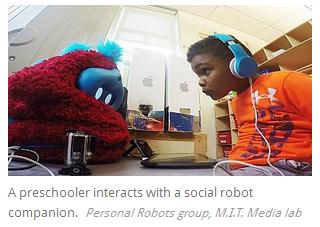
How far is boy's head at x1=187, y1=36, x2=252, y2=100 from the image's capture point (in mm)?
406

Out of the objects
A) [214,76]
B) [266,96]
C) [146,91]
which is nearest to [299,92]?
[266,96]

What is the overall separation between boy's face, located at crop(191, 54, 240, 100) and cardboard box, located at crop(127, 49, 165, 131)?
0.42ft

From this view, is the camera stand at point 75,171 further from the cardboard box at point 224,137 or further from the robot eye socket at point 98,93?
the cardboard box at point 224,137

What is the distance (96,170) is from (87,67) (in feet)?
0.71

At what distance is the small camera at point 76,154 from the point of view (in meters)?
0.32

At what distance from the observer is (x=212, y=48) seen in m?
0.43

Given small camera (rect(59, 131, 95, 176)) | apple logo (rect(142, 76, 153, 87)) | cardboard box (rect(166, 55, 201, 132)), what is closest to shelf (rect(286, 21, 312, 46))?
cardboard box (rect(166, 55, 201, 132))

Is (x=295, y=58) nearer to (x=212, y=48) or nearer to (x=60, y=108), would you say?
(x=212, y=48)

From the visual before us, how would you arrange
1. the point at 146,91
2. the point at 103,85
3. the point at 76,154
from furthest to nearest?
1. the point at 146,91
2. the point at 103,85
3. the point at 76,154

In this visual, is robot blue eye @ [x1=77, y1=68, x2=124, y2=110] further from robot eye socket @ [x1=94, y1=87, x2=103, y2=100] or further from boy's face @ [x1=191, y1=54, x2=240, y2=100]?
boy's face @ [x1=191, y1=54, x2=240, y2=100]

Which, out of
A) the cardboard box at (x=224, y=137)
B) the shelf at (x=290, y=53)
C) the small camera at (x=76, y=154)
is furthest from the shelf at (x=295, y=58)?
the small camera at (x=76, y=154)

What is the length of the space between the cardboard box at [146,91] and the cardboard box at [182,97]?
23 millimetres

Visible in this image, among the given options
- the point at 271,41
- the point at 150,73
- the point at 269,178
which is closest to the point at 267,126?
the point at 269,178

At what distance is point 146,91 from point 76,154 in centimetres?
27
